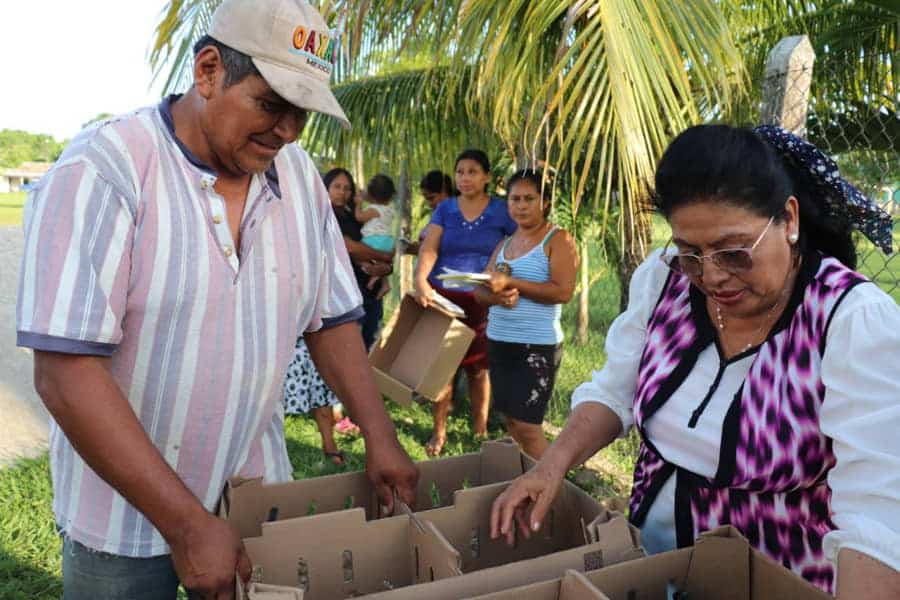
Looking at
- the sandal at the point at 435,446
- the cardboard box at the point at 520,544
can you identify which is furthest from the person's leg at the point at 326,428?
the cardboard box at the point at 520,544

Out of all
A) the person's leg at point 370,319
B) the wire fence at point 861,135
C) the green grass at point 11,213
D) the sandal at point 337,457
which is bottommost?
the green grass at point 11,213

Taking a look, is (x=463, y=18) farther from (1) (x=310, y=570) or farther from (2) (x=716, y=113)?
(1) (x=310, y=570)

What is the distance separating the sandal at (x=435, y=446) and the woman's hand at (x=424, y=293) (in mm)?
927

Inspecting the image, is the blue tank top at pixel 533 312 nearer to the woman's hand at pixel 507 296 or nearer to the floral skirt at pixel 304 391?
the woman's hand at pixel 507 296

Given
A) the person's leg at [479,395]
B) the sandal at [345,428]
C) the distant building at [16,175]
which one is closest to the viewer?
the person's leg at [479,395]

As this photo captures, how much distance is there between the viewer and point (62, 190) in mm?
1152

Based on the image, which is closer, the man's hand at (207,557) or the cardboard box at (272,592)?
the cardboard box at (272,592)

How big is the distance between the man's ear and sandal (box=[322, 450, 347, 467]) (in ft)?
11.1

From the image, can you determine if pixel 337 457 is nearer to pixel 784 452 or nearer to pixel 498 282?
pixel 498 282

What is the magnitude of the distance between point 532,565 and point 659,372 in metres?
0.49

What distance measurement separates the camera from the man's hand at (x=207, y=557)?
116 cm

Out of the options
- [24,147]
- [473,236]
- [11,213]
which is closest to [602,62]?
[473,236]

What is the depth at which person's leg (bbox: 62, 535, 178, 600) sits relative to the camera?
1402mm

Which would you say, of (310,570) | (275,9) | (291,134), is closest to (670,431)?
(310,570)
